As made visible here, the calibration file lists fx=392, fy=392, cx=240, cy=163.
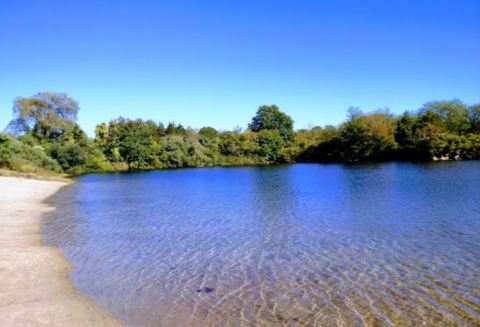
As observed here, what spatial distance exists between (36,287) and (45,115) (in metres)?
68.9

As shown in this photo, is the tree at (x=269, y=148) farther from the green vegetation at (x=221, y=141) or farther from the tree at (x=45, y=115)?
the tree at (x=45, y=115)

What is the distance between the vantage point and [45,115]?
70.2 meters

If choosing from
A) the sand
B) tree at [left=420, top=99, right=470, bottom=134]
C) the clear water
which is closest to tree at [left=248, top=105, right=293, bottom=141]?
tree at [left=420, top=99, right=470, bottom=134]

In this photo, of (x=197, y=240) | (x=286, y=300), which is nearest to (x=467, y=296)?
(x=286, y=300)

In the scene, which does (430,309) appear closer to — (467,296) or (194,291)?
(467,296)

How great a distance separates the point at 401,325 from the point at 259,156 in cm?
8498

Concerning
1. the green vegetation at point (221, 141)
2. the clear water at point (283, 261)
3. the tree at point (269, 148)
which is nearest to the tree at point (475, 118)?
the green vegetation at point (221, 141)

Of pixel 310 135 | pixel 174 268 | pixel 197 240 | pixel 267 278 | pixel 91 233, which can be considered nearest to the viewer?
pixel 267 278

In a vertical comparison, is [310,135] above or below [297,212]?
above

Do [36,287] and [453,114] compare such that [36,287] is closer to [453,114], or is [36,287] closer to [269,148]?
[453,114]

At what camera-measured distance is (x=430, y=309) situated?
7828mm

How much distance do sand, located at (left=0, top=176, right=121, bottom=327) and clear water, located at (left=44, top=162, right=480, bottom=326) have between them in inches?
17.2

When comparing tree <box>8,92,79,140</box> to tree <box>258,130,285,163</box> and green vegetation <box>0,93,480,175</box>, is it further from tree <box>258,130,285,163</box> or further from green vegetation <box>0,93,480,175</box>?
tree <box>258,130,285,163</box>

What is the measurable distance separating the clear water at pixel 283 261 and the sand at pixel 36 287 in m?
0.44
